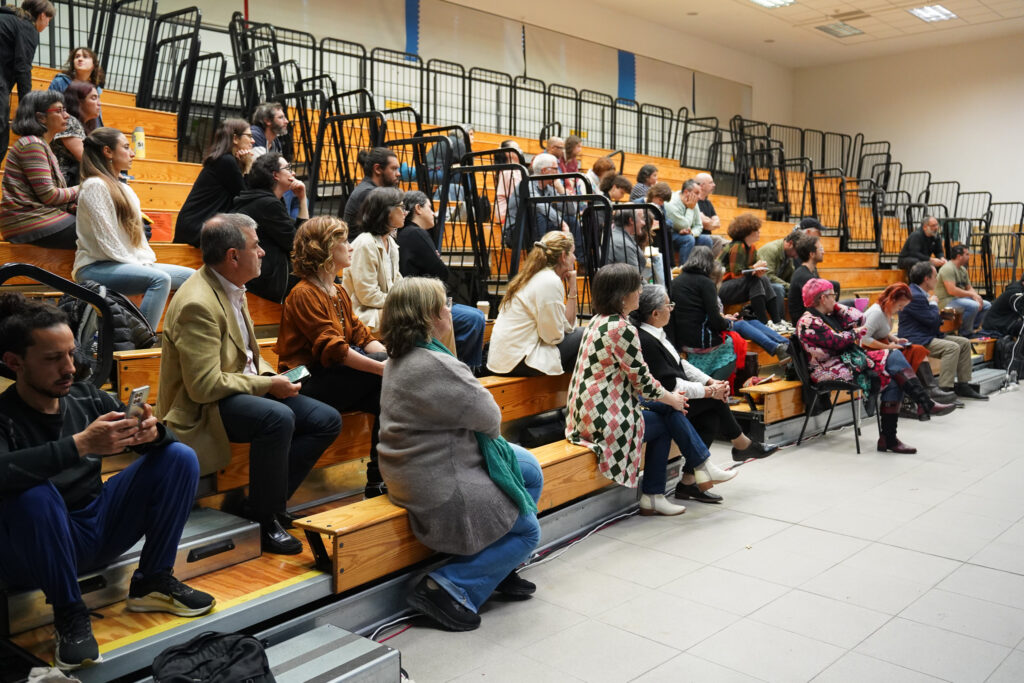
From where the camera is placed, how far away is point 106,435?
7.45 ft

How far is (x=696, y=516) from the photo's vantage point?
175 inches

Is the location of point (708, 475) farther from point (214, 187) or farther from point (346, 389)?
point (214, 187)

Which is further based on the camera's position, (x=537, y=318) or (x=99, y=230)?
(x=537, y=318)

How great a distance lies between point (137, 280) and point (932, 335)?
6735 millimetres

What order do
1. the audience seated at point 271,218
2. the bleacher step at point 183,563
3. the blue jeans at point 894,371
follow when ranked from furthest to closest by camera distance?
the blue jeans at point 894,371 → the audience seated at point 271,218 → the bleacher step at point 183,563

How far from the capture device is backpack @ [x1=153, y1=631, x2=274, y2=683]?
219 centimetres

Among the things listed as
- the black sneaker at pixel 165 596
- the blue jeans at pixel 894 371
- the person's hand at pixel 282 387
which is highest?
the person's hand at pixel 282 387

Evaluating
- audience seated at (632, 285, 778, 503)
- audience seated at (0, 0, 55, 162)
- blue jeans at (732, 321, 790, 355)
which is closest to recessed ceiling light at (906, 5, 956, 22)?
blue jeans at (732, 321, 790, 355)

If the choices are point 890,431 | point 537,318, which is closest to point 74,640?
point 537,318

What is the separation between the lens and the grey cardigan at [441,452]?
2.99 metres

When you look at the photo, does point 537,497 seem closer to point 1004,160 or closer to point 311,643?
point 311,643

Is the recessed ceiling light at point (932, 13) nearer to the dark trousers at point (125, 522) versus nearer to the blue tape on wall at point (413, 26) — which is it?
the blue tape on wall at point (413, 26)

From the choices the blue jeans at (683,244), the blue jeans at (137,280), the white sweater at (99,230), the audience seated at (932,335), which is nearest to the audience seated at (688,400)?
the blue jeans at (137,280)

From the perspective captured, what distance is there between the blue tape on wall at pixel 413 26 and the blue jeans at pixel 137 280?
308 inches
